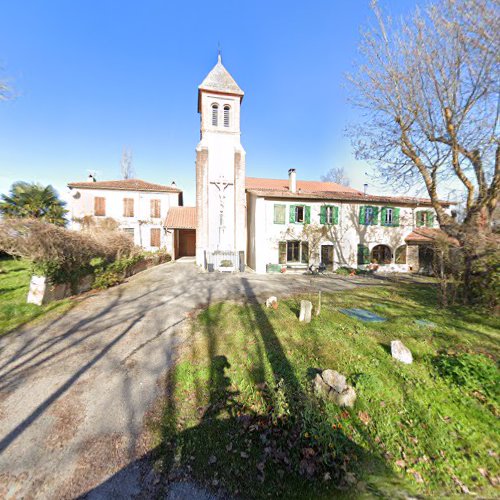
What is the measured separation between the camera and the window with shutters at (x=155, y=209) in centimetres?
2162

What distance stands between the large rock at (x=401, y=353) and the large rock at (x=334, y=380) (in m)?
1.74

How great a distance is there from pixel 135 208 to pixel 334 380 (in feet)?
73.8

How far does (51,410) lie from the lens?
3.31m

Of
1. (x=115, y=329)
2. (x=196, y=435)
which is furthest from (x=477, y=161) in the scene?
(x=115, y=329)

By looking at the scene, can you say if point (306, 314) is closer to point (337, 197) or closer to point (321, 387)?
point (321, 387)

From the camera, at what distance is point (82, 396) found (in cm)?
358

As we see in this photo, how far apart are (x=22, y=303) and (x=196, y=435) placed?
789cm

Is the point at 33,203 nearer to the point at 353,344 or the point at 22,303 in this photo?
the point at 22,303

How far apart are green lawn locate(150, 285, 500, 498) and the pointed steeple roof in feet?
59.2

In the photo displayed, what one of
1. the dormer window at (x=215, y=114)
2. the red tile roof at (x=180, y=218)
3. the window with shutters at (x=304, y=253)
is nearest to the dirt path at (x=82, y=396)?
the window with shutters at (x=304, y=253)

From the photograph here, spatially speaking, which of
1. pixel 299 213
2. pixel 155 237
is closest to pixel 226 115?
pixel 299 213

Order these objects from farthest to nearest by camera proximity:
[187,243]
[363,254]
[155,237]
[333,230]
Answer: [187,243] < [155,237] < [363,254] < [333,230]

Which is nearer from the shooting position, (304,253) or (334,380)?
(334,380)

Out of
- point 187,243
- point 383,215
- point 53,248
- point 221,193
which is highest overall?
point 221,193
